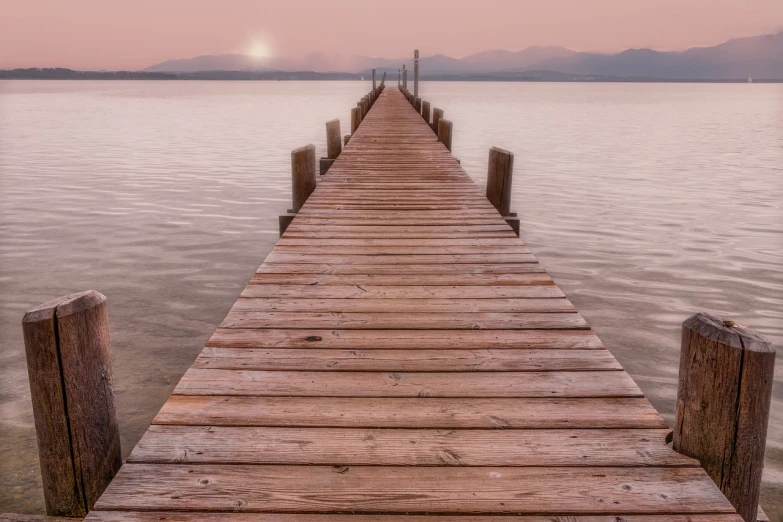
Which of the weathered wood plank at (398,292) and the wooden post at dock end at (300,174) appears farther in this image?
the wooden post at dock end at (300,174)

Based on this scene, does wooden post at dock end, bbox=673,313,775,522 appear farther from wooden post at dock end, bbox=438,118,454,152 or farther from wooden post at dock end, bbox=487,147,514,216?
wooden post at dock end, bbox=438,118,454,152

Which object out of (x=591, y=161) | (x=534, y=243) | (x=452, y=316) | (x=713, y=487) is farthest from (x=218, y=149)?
(x=713, y=487)

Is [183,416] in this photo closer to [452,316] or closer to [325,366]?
[325,366]

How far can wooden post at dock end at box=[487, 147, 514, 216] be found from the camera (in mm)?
6852

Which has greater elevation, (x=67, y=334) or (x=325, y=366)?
(x=67, y=334)

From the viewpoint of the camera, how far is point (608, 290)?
8211 mm

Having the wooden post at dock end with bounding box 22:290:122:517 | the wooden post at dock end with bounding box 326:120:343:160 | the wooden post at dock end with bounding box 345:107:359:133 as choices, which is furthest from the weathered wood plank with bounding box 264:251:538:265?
the wooden post at dock end with bounding box 345:107:359:133

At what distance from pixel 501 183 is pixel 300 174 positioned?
2.25m

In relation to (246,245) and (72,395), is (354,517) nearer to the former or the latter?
(72,395)

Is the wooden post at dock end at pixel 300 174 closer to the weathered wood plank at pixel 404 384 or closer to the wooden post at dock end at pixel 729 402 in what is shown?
the weathered wood plank at pixel 404 384

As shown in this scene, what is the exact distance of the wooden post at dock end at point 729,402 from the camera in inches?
81.0

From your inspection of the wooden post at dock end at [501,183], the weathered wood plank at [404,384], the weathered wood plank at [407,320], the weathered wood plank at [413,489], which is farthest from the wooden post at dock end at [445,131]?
the weathered wood plank at [413,489]

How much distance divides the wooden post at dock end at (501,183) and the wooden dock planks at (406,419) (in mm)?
2532

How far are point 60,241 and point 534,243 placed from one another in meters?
8.17
